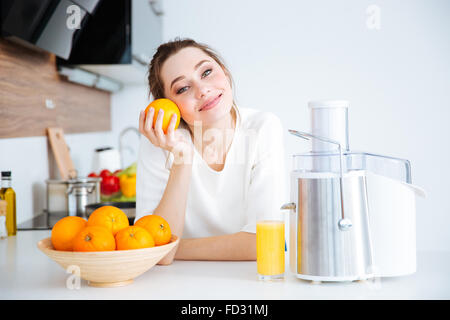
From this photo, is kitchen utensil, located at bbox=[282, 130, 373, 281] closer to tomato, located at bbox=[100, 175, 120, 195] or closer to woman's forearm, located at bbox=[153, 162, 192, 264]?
woman's forearm, located at bbox=[153, 162, 192, 264]

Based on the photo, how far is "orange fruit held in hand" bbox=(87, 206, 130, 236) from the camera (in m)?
1.00

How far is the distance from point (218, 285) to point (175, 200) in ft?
1.26

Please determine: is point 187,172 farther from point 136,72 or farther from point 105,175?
point 136,72

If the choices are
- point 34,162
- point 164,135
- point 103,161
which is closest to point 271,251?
point 164,135

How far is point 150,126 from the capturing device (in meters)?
1.29

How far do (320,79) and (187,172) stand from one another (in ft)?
9.08

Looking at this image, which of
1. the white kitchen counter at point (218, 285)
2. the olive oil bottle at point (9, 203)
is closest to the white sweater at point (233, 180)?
the white kitchen counter at point (218, 285)

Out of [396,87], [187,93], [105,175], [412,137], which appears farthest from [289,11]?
[187,93]

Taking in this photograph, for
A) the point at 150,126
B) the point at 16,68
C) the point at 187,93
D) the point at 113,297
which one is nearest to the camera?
the point at 113,297

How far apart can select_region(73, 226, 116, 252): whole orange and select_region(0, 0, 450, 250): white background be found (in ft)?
9.65

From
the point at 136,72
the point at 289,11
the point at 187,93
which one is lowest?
the point at 187,93

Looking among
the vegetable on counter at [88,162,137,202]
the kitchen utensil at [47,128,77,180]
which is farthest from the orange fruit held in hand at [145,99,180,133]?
the vegetable on counter at [88,162,137,202]

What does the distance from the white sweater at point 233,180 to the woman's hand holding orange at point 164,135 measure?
120 millimetres

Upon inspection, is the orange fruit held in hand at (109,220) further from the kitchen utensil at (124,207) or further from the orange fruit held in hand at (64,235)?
Answer: the kitchen utensil at (124,207)
